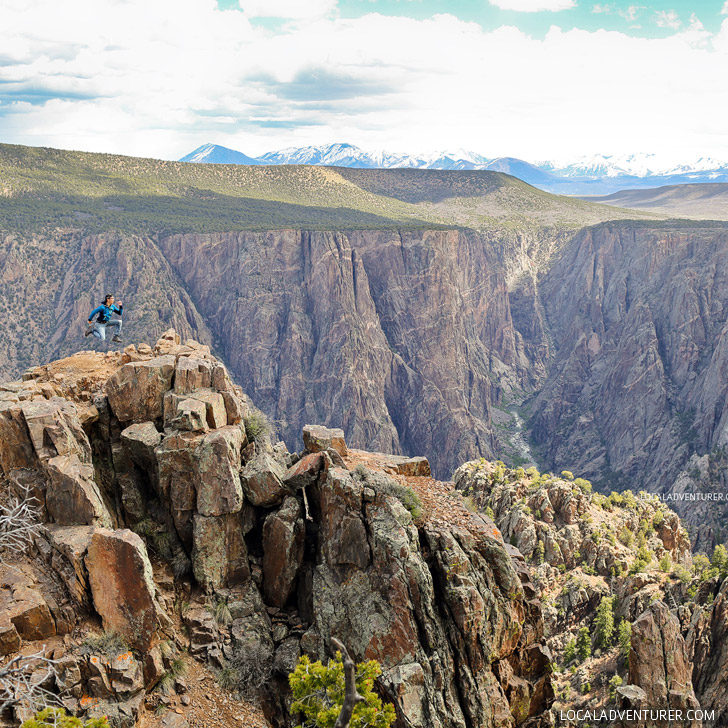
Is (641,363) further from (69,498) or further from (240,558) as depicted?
(69,498)

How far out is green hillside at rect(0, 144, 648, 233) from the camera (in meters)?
114

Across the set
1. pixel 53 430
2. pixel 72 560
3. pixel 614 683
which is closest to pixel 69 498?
pixel 72 560

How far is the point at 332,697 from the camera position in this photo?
55.7 ft

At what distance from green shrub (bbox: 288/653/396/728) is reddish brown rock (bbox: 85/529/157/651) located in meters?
5.10

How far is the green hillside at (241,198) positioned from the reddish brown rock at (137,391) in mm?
94786

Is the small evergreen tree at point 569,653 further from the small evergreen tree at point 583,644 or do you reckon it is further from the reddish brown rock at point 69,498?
the reddish brown rock at point 69,498

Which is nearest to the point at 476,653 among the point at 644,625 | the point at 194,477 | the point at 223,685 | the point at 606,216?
the point at 223,685

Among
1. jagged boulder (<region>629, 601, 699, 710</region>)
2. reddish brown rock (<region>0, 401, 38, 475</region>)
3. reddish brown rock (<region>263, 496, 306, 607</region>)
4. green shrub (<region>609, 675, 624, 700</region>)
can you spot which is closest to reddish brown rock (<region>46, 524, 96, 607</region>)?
reddish brown rock (<region>0, 401, 38, 475</region>)

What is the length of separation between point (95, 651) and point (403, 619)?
30.7 feet

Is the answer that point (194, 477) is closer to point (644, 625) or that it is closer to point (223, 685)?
point (223, 685)

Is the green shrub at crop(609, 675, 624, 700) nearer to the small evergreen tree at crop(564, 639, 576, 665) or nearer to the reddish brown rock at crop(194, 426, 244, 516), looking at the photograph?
the small evergreen tree at crop(564, 639, 576, 665)

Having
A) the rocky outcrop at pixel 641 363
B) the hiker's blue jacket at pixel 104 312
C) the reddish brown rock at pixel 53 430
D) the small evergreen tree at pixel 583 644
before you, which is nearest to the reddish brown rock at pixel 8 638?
the reddish brown rock at pixel 53 430

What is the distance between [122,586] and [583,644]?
32.0m

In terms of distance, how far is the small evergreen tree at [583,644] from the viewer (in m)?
39.4
